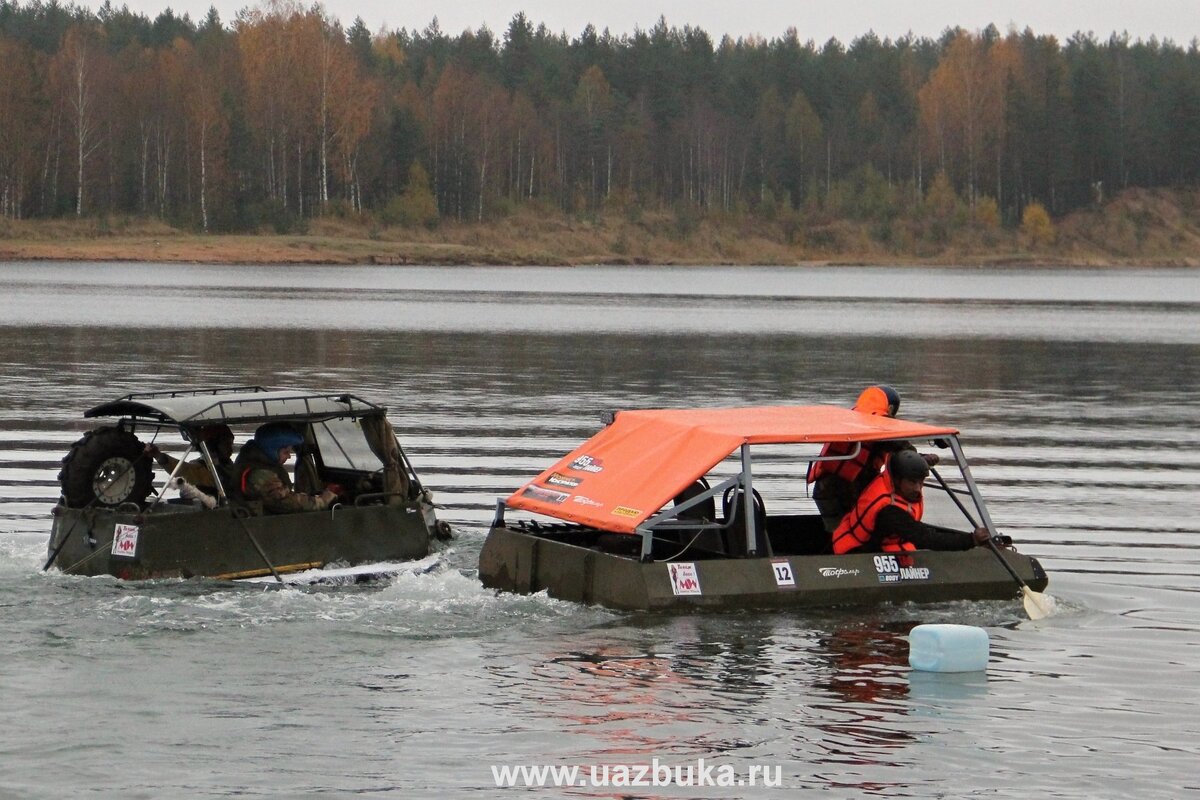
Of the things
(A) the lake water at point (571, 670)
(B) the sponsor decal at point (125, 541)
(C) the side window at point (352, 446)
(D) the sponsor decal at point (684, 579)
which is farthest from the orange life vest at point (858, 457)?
(B) the sponsor decal at point (125, 541)

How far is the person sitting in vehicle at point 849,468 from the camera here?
16.8 meters

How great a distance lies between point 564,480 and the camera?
16.8 metres

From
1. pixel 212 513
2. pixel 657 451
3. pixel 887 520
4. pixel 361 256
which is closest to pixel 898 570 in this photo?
pixel 887 520

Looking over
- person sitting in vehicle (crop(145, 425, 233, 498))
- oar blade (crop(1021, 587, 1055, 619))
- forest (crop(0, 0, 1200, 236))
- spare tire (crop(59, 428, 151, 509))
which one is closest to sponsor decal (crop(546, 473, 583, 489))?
person sitting in vehicle (crop(145, 425, 233, 498))

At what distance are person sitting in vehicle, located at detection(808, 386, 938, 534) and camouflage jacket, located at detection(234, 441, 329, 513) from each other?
4.60 metres

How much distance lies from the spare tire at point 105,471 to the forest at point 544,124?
105203mm

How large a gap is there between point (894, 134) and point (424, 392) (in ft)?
458

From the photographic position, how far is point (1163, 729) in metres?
12.9

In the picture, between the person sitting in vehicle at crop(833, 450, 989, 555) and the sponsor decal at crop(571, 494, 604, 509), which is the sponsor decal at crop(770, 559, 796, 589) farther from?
the sponsor decal at crop(571, 494, 604, 509)

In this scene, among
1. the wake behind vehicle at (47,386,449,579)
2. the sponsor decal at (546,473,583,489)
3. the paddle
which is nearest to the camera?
the wake behind vehicle at (47,386,449,579)

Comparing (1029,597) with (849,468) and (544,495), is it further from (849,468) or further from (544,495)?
(544,495)

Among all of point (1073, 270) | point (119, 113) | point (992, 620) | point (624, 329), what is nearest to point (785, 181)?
point (1073, 270)

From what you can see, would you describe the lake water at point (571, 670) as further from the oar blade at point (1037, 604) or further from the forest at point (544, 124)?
the forest at point (544, 124)

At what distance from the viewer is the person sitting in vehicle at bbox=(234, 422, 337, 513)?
54.5ft
